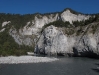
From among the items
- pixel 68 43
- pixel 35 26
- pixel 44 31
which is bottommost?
pixel 68 43

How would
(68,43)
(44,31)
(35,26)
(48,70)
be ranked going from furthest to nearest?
(35,26) → (44,31) → (68,43) → (48,70)

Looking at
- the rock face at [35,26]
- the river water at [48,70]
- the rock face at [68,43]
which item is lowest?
the river water at [48,70]

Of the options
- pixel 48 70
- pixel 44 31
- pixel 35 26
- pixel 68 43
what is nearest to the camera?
pixel 48 70

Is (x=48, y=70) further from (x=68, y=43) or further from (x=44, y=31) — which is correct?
(x=44, y=31)

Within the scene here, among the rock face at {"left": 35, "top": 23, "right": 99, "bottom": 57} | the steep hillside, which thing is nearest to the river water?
the rock face at {"left": 35, "top": 23, "right": 99, "bottom": 57}

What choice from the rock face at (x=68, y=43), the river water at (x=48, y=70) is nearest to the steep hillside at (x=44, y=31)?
the rock face at (x=68, y=43)

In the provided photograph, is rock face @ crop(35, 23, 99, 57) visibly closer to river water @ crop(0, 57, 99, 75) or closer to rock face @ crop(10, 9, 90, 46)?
river water @ crop(0, 57, 99, 75)

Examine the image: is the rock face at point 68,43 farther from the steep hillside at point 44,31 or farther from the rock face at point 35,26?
A: the rock face at point 35,26

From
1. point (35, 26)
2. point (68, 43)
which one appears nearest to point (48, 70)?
point (68, 43)
